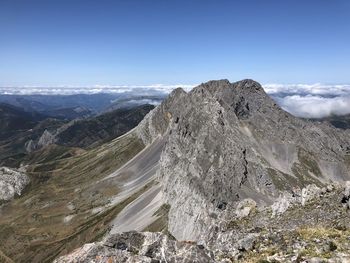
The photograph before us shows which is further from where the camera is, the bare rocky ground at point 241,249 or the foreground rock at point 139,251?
the foreground rock at point 139,251

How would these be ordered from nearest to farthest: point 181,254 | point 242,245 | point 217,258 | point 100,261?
1. point 100,261
2. point 181,254
3. point 217,258
4. point 242,245

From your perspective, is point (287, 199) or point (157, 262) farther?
point (287, 199)

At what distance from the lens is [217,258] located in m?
37.7

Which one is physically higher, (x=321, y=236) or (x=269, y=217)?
(x=321, y=236)

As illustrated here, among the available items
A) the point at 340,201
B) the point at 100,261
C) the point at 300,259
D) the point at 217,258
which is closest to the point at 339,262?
the point at 300,259

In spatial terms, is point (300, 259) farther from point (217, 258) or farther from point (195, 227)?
point (195, 227)

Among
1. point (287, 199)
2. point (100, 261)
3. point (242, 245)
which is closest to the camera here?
point (100, 261)

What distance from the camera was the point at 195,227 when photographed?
650ft

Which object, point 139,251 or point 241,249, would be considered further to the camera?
point 241,249

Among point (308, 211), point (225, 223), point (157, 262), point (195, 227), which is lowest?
point (195, 227)

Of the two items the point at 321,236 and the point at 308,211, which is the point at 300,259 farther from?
the point at 308,211

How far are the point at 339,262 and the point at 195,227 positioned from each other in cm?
17152

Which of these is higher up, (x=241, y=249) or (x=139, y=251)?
(x=139, y=251)

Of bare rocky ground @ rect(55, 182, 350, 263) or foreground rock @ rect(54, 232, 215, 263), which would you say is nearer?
bare rocky ground @ rect(55, 182, 350, 263)
